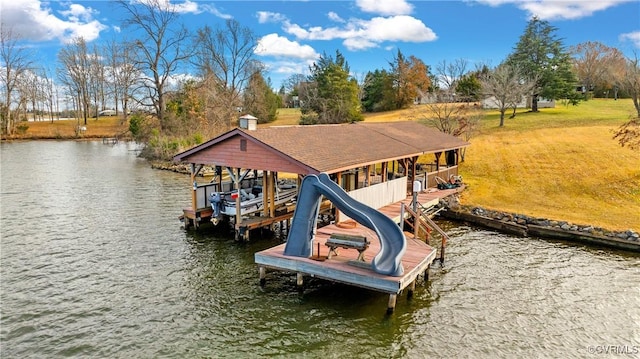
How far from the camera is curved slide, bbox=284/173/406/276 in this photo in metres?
11.1

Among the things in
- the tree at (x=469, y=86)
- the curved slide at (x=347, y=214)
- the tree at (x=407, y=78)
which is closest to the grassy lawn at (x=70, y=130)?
the tree at (x=407, y=78)

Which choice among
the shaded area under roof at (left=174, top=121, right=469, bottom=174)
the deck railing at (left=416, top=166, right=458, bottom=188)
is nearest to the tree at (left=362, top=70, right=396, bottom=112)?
the deck railing at (left=416, top=166, right=458, bottom=188)

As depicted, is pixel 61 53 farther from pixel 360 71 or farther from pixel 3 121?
pixel 360 71

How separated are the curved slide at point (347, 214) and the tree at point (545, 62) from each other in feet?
143

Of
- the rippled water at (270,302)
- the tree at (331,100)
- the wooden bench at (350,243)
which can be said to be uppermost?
the tree at (331,100)

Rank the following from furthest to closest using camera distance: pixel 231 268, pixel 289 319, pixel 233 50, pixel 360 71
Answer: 1. pixel 360 71
2. pixel 233 50
3. pixel 231 268
4. pixel 289 319

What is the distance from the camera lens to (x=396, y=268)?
11.0m

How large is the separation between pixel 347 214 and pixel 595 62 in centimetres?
7877

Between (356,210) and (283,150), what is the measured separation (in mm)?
4729

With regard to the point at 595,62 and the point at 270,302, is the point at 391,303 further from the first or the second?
the point at 595,62

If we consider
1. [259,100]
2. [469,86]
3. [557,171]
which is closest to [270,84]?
[259,100]

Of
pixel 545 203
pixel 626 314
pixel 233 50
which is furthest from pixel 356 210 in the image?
pixel 233 50

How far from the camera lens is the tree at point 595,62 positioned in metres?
69.2

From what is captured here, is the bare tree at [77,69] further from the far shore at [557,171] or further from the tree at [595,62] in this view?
the tree at [595,62]
